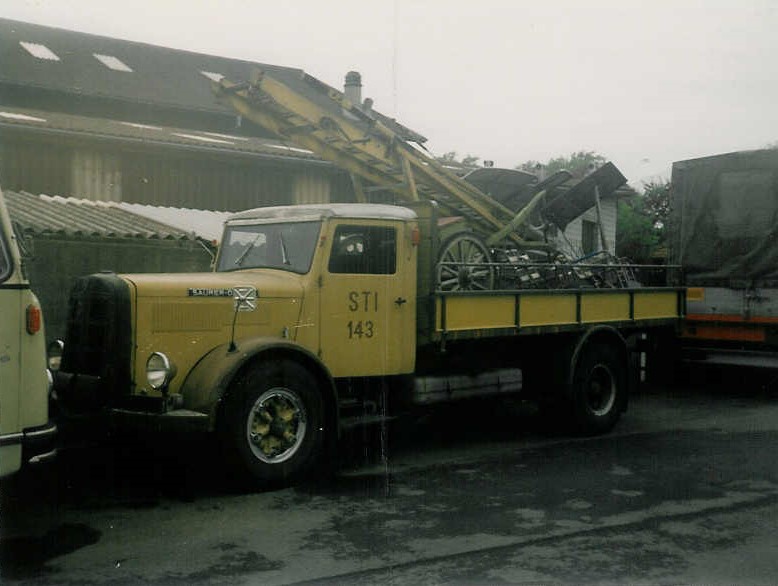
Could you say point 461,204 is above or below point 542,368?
above

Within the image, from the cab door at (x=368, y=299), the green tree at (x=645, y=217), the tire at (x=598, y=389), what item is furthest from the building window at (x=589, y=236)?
the cab door at (x=368, y=299)

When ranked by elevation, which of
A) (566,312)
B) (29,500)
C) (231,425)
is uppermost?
(566,312)

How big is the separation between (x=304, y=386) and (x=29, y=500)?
2120mm

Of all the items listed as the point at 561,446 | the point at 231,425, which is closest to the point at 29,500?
the point at 231,425

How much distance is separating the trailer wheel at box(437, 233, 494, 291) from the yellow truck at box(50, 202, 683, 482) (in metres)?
0.02

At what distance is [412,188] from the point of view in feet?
33.2

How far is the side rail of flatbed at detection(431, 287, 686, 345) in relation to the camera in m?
8.15

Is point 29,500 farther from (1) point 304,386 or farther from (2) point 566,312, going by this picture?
(2) point 566,312

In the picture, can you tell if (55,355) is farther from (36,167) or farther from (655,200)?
(655,200)

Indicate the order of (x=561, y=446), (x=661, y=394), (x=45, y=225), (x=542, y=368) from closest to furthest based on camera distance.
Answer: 1. (x=561, y=446)
2. (x=542, y=368)
3. (x=45, y=225)
4. (x=661, y=394)

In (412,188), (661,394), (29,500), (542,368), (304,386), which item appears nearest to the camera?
(29,500)

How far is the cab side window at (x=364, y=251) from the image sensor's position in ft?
25.4

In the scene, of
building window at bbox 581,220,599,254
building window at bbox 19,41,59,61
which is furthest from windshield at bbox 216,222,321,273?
building window at bbox 581,220,599,254

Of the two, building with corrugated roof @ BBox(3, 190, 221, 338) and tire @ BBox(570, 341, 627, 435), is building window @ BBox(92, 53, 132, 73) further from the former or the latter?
tire @ BBox(570, 341, 627, 435)
